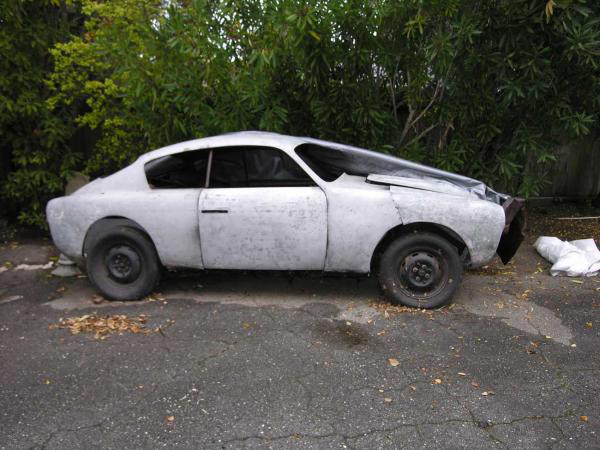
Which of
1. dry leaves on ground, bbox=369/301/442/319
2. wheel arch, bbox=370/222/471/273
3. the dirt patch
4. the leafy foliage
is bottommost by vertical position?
dry leaves on ground, bbox=369/301/442/319

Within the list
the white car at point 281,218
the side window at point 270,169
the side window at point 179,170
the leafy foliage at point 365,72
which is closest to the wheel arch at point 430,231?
the white car at point 281,218

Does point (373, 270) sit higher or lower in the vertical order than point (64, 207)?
lower

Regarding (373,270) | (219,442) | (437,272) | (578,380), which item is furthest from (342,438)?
(373,270)

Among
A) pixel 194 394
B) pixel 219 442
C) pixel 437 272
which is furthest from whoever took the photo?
pixel 437 272

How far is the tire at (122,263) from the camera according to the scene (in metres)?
4.73

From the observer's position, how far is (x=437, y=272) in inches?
178

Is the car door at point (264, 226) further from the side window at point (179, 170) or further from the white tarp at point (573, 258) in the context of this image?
the white tarp at point (573, 258)

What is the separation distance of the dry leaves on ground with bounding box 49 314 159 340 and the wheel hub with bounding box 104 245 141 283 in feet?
1.38

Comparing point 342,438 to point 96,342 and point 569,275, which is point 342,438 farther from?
point 569,275

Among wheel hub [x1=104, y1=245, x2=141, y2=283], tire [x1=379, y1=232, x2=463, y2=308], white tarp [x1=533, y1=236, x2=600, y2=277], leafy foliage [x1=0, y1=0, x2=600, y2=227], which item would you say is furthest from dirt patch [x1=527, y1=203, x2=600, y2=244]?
wheel hub [x1=104, y1=245, x2=141, y2=283]

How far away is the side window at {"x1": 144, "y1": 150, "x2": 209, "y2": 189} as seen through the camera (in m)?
4.86

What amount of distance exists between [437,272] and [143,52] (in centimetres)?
376

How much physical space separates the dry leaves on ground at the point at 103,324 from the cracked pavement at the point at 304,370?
0.09m

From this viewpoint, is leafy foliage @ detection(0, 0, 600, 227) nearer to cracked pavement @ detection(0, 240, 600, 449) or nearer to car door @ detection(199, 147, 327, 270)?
car door @ detection(199, 147, 327, 270)
